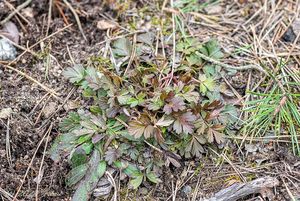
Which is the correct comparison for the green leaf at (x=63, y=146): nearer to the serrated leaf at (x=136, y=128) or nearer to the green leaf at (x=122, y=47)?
the serrated leaf at (x=136, y=128)

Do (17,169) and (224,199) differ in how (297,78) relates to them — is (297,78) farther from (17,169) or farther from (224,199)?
(17,169)

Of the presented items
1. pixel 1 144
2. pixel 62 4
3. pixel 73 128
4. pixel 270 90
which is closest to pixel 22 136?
pixel 1 144

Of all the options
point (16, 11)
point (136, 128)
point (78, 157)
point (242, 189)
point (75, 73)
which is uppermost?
point (16, 11)

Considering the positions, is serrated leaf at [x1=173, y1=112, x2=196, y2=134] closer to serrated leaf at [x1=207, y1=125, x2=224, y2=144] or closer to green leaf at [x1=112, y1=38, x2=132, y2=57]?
serrated leaf at [x1=207, y1=125, x2=224, y2=144]

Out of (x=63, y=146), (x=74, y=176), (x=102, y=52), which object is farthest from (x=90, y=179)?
(x=102, y=52)

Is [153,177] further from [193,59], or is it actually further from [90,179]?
Answer: [193,59]

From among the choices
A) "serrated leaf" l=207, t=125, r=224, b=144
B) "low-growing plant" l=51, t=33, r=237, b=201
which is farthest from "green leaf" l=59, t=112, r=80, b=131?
"serrated leaf" l=207, t=125, r=224, b=144

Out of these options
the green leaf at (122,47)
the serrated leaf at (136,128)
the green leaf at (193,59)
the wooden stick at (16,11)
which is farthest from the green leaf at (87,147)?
the wooden stick at (16,11)
